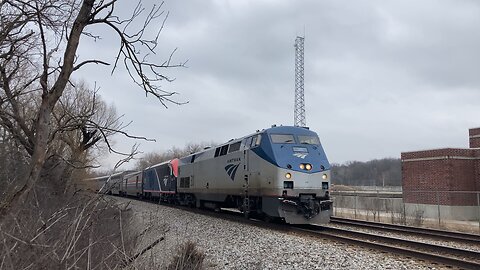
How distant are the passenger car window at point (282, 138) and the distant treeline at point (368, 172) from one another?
99.2 meters

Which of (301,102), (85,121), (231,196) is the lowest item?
(231,196)

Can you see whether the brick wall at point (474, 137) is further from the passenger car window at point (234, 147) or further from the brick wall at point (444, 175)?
the passenger car window at point (234, 147)

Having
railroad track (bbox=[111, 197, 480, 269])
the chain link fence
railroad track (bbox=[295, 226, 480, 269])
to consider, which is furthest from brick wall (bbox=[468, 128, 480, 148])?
railroad track (bbox=[295, 226, 480, 269])

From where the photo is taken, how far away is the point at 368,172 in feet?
424

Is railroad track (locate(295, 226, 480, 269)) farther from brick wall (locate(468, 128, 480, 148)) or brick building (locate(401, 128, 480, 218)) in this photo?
brick wall (locate(468, 128, 480, 148))

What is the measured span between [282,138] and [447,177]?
16.7 metres

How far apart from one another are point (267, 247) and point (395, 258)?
3.30m

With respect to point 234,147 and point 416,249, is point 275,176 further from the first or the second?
point 416,249

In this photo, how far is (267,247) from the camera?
12.0m

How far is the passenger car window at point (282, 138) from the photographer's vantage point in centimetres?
1684

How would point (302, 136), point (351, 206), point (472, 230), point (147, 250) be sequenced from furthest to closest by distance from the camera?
point (351, 206) < point (472, 230) < point (302, 136) < point (147, 250)

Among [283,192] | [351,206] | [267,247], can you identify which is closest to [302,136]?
[283,192]

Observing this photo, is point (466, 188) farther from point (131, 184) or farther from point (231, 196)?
point (131, 184)

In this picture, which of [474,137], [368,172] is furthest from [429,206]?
[368,172]
